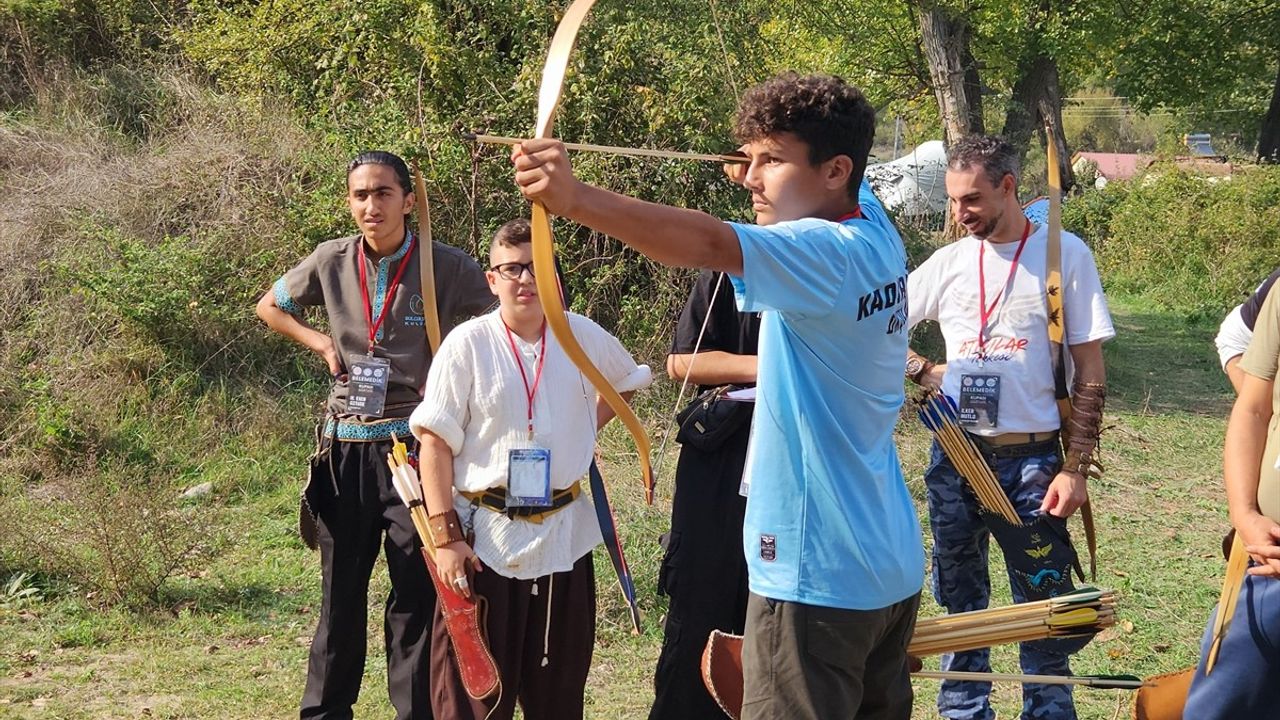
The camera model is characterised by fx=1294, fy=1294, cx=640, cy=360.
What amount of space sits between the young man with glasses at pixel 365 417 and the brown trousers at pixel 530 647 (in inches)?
22.9

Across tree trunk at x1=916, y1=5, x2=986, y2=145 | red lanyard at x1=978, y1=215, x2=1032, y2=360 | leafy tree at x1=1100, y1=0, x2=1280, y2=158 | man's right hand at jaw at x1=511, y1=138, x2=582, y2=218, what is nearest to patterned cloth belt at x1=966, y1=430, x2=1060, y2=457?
red lanyard at x1=978, y1=215, x2=1032, y2=360

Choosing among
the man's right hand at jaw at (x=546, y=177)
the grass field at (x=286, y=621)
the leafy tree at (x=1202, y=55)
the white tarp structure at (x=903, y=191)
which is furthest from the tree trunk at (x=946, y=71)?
the leafy tree at (x=1202, y=55)

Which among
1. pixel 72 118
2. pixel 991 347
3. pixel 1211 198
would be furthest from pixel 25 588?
pixel 1211 198

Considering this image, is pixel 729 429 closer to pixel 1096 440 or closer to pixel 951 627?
pixel 951 627

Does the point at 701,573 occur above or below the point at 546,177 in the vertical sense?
below

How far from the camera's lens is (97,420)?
8.34 meters

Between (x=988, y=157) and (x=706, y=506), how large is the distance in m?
1.55

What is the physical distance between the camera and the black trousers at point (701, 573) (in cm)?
392

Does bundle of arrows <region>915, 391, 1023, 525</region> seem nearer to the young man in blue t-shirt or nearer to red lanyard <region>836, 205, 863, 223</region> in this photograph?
the young man in blue t-shirt

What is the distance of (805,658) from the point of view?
268 cm

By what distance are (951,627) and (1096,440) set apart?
1.20m

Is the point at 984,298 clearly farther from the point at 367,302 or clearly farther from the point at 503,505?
the point at 367,302

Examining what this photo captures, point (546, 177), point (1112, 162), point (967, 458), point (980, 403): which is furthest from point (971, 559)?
point (1112, 162)

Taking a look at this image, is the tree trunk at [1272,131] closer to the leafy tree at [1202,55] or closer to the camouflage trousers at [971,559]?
the leafy tree at [1202,55]
